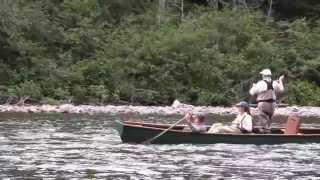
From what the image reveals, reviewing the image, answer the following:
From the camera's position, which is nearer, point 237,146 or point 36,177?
point 36,177

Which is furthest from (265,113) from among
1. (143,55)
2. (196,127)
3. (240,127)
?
(143,55)

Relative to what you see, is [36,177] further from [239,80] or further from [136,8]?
[136,8]

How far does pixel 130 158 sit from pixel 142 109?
13.3m

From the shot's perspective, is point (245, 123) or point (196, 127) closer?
point (196, 127)

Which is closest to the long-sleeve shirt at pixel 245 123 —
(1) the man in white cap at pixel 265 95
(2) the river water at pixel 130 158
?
(2) the river water at pixel 130 158

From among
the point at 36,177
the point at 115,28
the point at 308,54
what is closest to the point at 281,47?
the point at 308,54

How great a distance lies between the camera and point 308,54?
36.2 m

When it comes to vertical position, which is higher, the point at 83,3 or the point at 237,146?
the point at 83,3

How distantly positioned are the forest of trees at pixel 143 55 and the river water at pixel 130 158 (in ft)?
34.8

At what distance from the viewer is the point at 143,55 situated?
33125 mm

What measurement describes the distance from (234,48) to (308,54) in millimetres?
3764

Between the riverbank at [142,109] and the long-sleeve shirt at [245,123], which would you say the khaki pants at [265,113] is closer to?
the long-sleeve shirt at [245,123]

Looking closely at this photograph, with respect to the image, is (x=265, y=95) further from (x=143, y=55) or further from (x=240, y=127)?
(x=143, y=55)

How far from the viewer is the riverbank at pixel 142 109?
1056 inches
